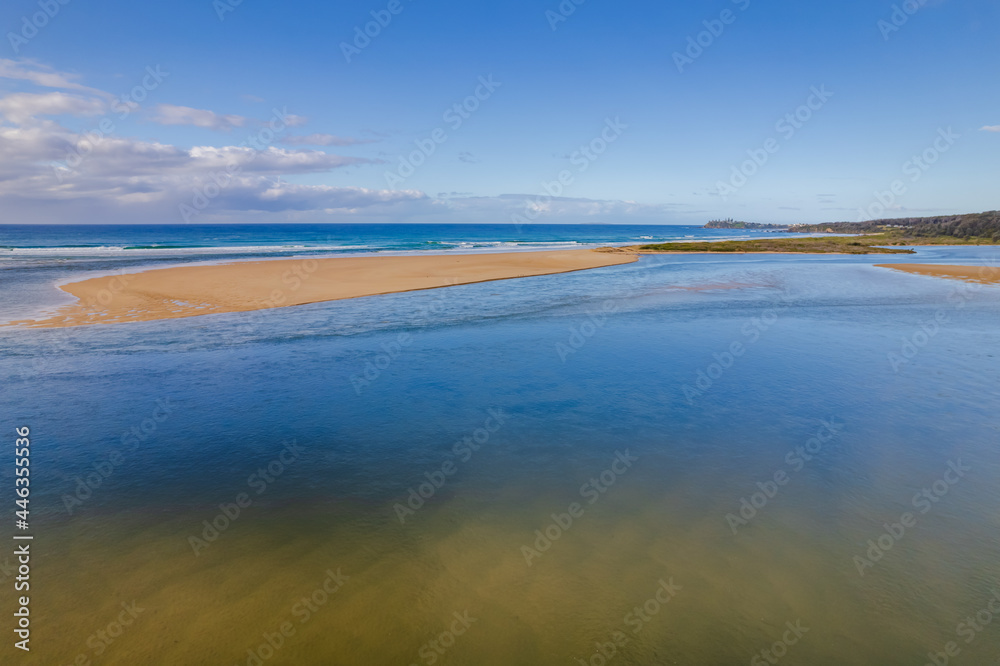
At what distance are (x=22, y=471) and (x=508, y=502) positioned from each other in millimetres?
7697

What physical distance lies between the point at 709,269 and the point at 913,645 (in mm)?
40668

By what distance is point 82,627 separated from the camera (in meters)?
4.89

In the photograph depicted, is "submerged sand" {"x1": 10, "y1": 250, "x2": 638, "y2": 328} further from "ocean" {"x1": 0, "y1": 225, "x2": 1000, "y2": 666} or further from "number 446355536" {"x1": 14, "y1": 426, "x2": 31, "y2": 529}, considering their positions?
"number 446355536" {"x1": 14, "y1": 426, "x2": 31, "y2": 529}

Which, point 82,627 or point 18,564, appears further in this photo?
point 18,564

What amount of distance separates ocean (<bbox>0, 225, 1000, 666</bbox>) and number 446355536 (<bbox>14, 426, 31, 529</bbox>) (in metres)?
0.15

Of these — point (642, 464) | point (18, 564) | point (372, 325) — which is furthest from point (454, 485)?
point (372, 325)

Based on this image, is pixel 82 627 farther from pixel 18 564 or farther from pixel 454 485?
pixel 454 485

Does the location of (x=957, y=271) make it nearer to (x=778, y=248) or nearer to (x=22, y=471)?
(x=778, y=248)

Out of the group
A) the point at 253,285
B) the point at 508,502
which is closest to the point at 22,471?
the point at 508,502

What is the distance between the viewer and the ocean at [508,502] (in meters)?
4.86

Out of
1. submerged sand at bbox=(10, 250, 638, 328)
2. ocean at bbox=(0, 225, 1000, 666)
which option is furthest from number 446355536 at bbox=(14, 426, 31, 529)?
submerged sand at bbox=(10, 250, 638, 328)

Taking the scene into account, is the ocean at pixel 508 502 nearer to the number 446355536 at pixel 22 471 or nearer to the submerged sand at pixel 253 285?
the number 446355536 at pixel 22 471

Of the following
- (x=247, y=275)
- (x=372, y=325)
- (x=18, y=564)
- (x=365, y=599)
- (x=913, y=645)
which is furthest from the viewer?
(x=247, y=275)

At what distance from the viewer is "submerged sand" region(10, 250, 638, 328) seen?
21.3m
